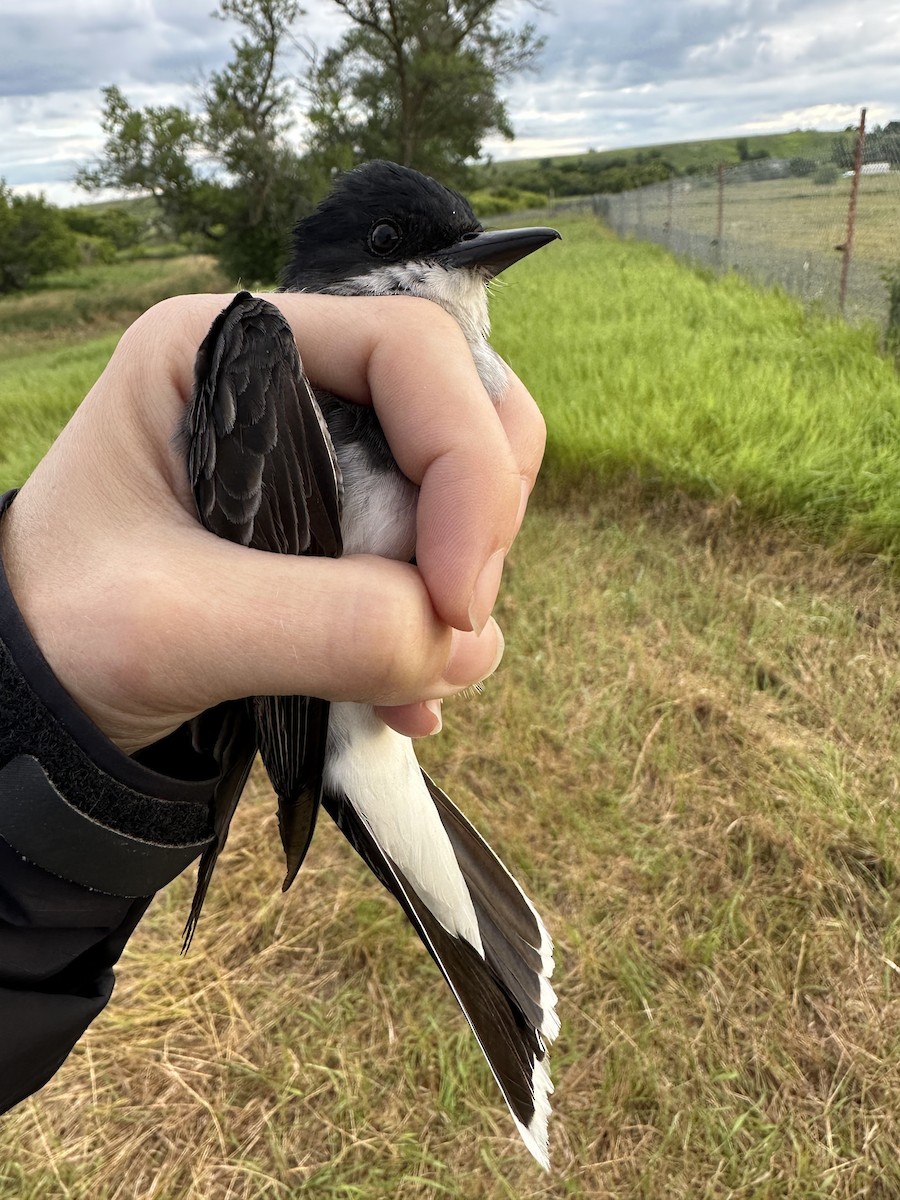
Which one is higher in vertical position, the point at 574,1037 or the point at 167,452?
the point at 167,452

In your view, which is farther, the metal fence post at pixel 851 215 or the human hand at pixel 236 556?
the metal fence post at pixel 851 215

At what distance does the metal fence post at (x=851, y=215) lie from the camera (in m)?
8.19

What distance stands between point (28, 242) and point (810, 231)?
147 feet

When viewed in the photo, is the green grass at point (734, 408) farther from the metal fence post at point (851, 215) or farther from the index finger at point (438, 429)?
the index finger at point (438, 429)

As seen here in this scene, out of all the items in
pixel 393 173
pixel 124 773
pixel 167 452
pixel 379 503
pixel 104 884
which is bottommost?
pixel 104 884

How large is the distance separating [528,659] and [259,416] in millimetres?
2409

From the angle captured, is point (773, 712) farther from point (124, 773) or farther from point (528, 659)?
point (124, 773)

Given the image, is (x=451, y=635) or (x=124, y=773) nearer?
(x=124, y=773)

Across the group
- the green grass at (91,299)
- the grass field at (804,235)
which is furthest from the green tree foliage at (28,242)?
the grass field at (804,235)

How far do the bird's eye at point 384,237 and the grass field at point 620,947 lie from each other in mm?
767

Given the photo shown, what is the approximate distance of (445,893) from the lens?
1.85m

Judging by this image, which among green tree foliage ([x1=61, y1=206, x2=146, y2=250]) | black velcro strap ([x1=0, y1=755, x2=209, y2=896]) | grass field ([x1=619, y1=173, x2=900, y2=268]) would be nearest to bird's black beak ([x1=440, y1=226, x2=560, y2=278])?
black velcro strap ([x1=0, y1=755, x2=209, y2=896])

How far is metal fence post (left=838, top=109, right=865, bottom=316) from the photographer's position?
8188mm

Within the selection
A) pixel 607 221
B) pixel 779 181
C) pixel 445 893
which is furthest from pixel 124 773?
pixel 607 221
